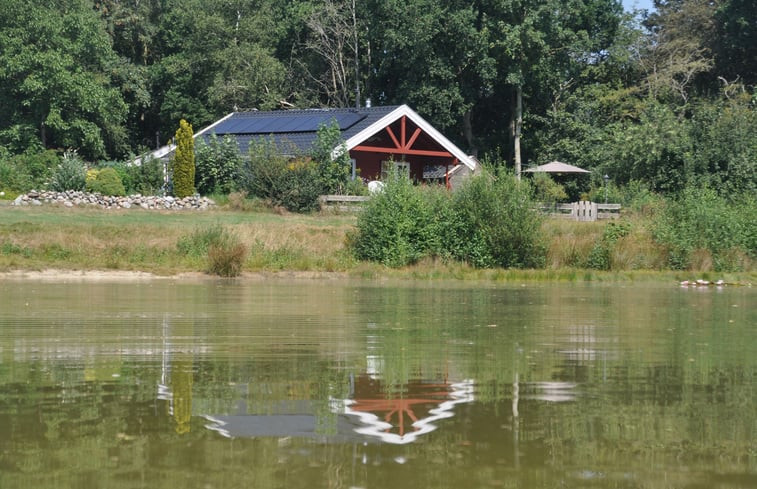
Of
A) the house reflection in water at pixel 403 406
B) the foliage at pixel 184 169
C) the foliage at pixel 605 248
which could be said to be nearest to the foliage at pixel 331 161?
the foliage at pixel 184 169

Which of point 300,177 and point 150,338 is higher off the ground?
point 300,177

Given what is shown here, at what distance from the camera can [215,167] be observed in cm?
4825

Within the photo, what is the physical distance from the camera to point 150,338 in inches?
630

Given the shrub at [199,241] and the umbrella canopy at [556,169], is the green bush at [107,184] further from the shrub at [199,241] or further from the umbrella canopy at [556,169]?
the umbrella canopy at [556,169]

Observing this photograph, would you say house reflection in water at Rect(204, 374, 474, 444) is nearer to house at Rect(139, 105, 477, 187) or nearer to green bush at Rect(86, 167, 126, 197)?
green bush at Rect(86, 167, 126, 197)

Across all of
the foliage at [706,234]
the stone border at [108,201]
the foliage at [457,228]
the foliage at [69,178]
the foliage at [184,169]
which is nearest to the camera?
the foliage at [457,228]

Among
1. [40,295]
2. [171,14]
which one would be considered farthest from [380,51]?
[40,295]

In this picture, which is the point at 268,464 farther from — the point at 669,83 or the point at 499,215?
the point at 669,83

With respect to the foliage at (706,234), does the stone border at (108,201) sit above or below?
above

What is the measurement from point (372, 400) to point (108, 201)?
3390cm

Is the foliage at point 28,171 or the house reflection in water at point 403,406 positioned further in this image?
the foliage at point 28,171

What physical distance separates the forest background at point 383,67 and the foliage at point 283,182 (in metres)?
15.7

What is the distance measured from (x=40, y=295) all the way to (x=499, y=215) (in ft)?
54.2

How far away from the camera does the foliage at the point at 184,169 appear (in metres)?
46.1
